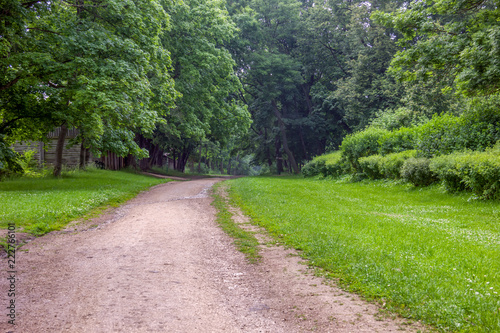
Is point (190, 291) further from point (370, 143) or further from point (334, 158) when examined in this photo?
point (334, 158)

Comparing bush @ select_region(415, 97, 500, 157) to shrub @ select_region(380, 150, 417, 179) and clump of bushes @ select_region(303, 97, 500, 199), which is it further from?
shrub @ select_region(380, 150, 417, 179)

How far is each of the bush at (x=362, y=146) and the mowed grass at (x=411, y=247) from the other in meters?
9.01

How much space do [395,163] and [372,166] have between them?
248 centimetres

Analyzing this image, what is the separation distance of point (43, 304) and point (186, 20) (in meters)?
26.4

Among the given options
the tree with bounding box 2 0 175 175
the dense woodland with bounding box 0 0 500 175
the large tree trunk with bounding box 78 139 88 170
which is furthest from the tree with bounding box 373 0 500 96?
the large tree trunk with bounding box 78 139 88 170

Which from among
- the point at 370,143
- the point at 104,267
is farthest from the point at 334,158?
the point at 104,267

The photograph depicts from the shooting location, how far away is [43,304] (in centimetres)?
426

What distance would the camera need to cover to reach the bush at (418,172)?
14156 millimetres

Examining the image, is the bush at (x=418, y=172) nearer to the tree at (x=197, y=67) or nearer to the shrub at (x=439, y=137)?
the shrub at (x=439, y=137)

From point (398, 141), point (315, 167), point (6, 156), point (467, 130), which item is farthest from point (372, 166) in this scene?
point (6, 156)

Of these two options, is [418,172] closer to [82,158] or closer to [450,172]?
[450,172]

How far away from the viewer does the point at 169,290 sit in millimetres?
4762

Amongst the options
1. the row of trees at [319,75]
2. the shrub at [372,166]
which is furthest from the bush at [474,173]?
the row of trees at [319,75]

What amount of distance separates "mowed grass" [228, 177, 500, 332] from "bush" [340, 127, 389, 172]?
9.01 metres
